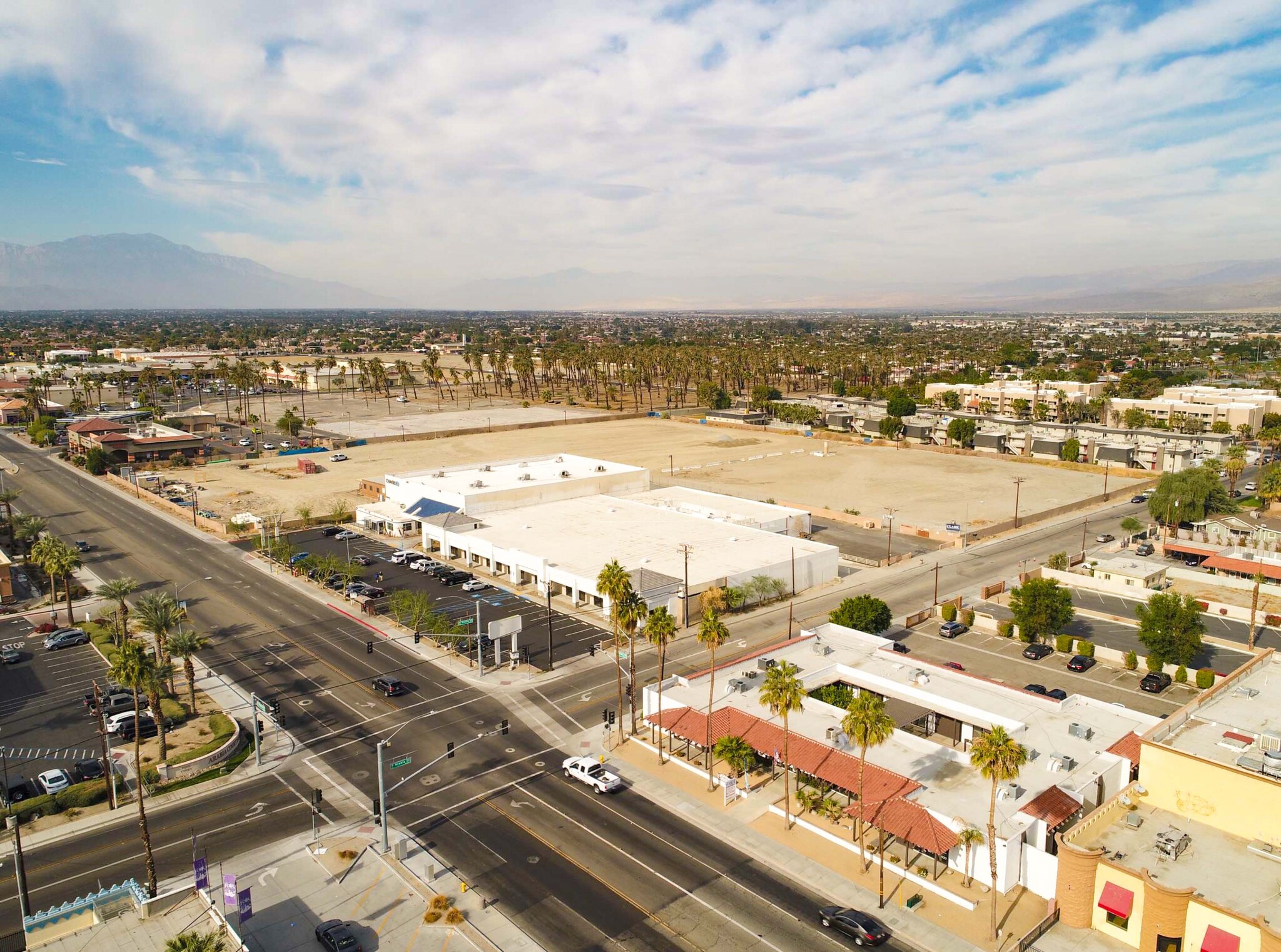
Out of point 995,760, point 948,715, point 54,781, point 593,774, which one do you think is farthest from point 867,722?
point 54,781

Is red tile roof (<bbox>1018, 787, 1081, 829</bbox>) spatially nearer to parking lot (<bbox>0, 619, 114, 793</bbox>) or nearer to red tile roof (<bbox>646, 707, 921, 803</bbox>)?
red tile roof (<bbox>646, 707, 921, 803</bbox>)

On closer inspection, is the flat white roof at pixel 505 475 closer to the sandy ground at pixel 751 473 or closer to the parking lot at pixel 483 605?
the parking lot at pixel 483 605

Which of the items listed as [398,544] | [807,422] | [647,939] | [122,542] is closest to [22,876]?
[647,939]

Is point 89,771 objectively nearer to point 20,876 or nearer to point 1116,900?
point 20,876

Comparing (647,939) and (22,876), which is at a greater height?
(22,876)

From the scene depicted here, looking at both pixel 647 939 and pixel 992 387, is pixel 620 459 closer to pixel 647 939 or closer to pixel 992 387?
pixel 992 387

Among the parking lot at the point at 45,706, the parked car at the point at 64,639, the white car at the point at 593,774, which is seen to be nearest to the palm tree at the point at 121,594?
the parking lot at the point at 45,706

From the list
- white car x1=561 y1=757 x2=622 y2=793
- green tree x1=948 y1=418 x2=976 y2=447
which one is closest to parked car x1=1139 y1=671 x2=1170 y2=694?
white car x1=561 y1=757 x2=622 y2=793
